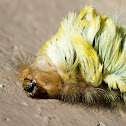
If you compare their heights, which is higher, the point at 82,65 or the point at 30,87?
the point at 82,65

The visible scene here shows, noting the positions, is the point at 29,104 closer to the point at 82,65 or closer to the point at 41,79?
the point at 41,79

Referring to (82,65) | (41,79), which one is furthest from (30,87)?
(82,65)

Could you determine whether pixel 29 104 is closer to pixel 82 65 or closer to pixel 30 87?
pixel 30 87

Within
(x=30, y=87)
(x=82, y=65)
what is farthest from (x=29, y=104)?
(x=82, y=65)

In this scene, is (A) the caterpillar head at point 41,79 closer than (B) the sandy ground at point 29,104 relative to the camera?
No

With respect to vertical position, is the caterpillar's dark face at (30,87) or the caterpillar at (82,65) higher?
the caterpillar at (82,65)

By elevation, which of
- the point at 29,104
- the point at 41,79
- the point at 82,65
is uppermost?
the point at 82,65

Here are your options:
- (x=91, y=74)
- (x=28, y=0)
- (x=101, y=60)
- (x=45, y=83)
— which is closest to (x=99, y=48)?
(x=101, y=60)

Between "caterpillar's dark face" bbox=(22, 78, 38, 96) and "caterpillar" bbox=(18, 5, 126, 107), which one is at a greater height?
"caterpillar" bbox=(18, 5, 126, 107)
